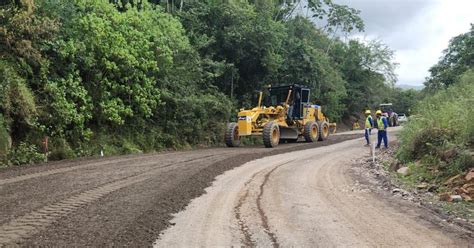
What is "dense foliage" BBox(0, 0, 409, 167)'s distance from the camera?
1429 centimetres

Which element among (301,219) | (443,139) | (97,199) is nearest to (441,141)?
(443,139)

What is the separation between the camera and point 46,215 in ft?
21.9

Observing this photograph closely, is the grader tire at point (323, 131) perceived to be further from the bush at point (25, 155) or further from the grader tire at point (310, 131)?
the bush at point (25, 155)

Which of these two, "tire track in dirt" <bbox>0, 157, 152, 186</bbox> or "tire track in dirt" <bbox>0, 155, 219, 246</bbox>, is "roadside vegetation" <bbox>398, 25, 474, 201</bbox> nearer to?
"tire track in dirt" <bbox>0, 155, 219, 246</bbox>

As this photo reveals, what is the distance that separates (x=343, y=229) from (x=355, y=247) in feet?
2.61

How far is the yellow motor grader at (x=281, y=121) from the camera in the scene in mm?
19734

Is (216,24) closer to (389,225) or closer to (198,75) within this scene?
(198,75)

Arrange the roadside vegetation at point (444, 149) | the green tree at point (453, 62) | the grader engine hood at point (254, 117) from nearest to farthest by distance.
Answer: the roadside vegetation at point (444, 149) < the grader engine hood at point (254, 117) < the green tree at point (453, 62)

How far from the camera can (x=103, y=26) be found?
16.4 m

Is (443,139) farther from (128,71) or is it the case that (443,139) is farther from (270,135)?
(128,71)

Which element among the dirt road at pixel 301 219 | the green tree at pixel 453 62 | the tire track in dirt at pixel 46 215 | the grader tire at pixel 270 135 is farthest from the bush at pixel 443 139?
the green tree at pixel 453 62

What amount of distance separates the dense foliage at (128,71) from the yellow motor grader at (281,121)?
230 cm

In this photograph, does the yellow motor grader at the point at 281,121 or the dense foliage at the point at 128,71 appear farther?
the yellow motor grader at the point at 281,121

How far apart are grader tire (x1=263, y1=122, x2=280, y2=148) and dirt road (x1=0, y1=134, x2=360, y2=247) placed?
6.19 m
